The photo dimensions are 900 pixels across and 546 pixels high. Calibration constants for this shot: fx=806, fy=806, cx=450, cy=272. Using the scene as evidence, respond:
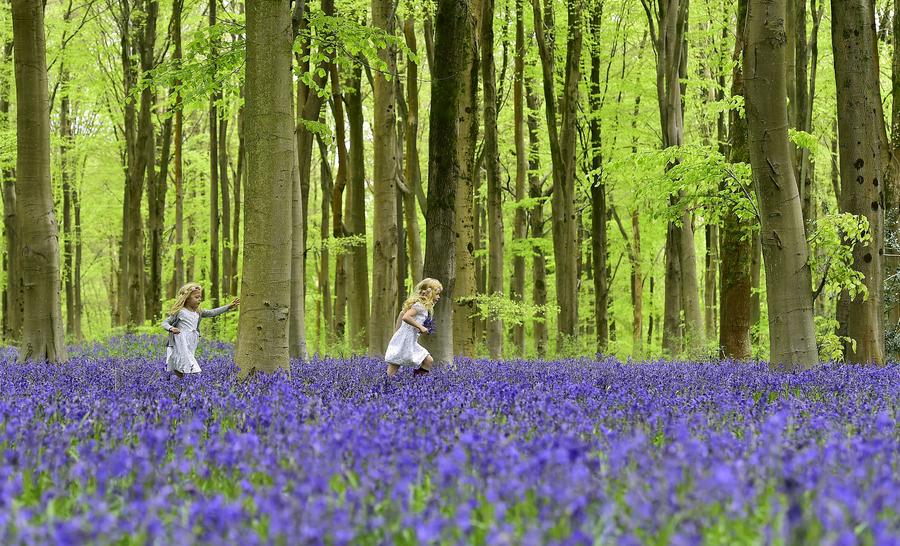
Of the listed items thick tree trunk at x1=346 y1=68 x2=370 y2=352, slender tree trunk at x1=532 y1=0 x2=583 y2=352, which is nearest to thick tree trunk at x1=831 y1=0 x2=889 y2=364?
slender tree trunk at x1=532 y1=0 x2=583 y2=352

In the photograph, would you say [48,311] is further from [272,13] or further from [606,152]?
[606,152]

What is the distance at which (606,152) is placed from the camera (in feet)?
73.7

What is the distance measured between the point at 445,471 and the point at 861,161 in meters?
9.10

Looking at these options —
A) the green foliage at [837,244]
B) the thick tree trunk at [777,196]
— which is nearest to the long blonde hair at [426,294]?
the thick tree trunk at [777,196]

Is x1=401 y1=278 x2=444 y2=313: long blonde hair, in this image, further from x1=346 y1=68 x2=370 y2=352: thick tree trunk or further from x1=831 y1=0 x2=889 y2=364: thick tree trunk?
x1=346 y1=68 x2=370 y2=352: thick tree trunk

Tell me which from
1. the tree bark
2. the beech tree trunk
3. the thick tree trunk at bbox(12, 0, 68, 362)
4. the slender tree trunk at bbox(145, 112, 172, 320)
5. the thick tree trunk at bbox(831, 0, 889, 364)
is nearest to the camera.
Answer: the thick tree trunk at bbox(12, 0, 68, 362)

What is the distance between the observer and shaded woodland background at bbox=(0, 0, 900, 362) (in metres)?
10.1

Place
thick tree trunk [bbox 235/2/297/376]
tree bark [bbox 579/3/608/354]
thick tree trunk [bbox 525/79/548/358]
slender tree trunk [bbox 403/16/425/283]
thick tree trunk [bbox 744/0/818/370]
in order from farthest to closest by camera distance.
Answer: thick tree trunk [bbox 525/79/548/358]
tree bark [bbox 579/3/608/354]
slender tree trunk [bbox 403/16/425/283]
thick tree trunk [bbox 744/0/818/370]
thick tree trunk [bbox 235/2/297/376]

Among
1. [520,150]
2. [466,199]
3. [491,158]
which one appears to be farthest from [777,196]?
[520,150]

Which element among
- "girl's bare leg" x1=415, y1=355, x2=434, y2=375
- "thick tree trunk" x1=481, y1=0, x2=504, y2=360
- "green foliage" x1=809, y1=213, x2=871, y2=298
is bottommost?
"girl's bare leg" x1=415, y1=355, x2=434, y2=375

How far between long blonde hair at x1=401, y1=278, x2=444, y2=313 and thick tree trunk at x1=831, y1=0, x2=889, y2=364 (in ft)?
17.1

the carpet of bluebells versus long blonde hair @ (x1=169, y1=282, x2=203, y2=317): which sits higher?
long blonde hair @ (x1=169, y1=282, x2=203, y2=317)

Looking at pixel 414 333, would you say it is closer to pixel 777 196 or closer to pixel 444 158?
pixel 444 158

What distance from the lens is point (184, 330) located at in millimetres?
9422
